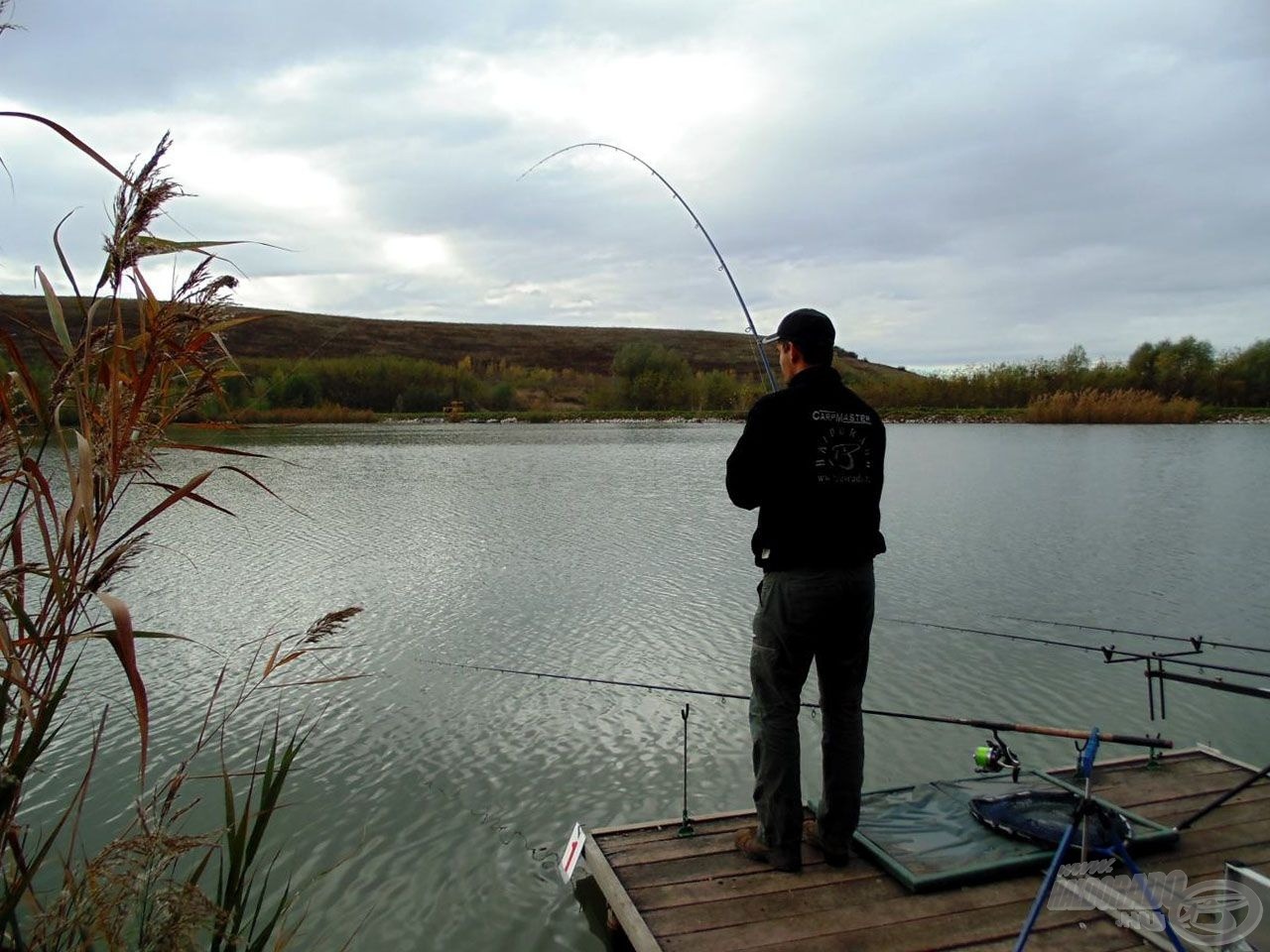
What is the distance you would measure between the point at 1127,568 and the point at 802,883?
8.30 meters

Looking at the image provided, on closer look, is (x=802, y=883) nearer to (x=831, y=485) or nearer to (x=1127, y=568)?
(x=831, y=485)

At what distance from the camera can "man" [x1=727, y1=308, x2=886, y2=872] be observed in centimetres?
307

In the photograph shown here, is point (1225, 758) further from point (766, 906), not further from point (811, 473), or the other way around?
point (811, 473)

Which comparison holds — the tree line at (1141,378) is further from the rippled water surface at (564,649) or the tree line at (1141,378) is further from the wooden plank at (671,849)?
the wooden plank at (671,849)

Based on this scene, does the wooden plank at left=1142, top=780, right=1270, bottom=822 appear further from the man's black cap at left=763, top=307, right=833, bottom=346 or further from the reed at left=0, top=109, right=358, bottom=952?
the reed at left=0, top=109, right=358, bottom=952

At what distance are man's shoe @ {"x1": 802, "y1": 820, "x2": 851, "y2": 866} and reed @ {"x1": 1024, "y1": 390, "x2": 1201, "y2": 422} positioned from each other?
41.9 m

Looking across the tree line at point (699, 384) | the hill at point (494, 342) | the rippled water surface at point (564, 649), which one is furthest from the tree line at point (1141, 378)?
the rippled water surface at point (564, 649)

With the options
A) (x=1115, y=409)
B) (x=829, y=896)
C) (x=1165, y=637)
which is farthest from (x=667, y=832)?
(x=1115, y=409)

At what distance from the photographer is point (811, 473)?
121 inches

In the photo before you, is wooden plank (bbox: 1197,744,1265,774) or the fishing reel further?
wooden plank (bbox: 1197,744,1265,774)

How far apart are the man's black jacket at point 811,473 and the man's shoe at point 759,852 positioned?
3.47 ft

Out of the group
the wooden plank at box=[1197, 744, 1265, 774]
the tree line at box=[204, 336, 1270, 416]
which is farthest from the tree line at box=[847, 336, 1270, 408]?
the wooden plank at box=[1197, 744, 1265, 774]

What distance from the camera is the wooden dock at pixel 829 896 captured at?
9.46ft

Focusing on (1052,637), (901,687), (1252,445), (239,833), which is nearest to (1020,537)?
(1052,637)
